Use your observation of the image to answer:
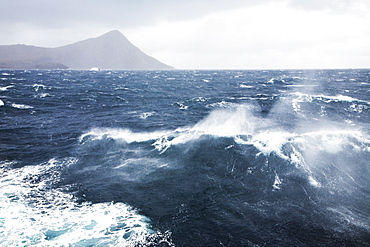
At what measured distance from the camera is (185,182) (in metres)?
19.0

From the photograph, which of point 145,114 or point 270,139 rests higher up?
point 145,114

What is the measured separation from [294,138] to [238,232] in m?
18.9

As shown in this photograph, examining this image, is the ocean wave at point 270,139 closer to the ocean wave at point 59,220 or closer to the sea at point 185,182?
the sea at point 185,182

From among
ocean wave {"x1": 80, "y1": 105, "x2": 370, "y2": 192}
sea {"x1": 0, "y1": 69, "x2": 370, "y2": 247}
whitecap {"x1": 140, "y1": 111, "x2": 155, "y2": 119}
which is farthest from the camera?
whitecap {"x1": 140, "y1": 111, "x2": 155, "y2": 119}

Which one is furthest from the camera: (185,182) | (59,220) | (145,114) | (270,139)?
(145,114)

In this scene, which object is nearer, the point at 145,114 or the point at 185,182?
the point at 185,182

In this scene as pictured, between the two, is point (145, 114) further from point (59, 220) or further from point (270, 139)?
point (59, 220)

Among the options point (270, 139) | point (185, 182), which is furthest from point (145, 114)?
point (185, 182)

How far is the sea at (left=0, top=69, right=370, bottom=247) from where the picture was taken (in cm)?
1305

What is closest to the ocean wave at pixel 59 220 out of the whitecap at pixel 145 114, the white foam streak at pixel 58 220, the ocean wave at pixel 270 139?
the white foam streak at pixel 58 220

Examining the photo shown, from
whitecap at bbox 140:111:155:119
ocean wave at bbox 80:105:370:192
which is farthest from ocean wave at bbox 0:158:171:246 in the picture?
whitecap at bbox 140:111:155:119

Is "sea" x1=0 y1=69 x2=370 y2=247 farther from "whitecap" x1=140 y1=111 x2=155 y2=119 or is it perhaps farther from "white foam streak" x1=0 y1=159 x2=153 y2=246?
"whitecap" x1=140 y1=111 x2=155 y2=119

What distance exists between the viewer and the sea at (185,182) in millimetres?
13055

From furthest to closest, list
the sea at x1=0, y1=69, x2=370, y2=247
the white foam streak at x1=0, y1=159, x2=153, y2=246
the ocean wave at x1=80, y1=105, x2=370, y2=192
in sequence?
the ocean wave at x1=80, y1=105, x2=370, y2=192 → the sea at x1=0, y1=69, x2=370, y2=247 → the white foam streak at x1=0, y1=159, x2=153, y2=246
